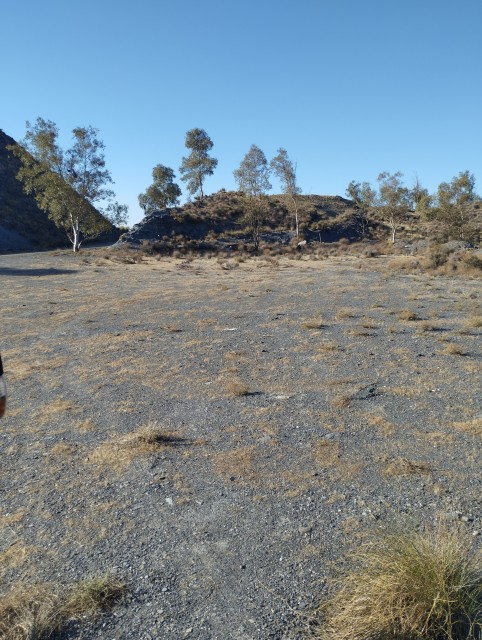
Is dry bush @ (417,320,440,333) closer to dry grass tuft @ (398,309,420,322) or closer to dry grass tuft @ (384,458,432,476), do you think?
dry grass tuft @ (398,309,420,322)

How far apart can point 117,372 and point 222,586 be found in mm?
5992

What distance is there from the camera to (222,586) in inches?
133

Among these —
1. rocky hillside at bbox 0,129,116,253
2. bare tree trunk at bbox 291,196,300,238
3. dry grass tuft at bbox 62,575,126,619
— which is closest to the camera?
dry grass tuft at bbox 62,575,126,619

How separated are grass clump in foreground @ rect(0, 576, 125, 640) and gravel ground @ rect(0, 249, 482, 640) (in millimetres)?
121

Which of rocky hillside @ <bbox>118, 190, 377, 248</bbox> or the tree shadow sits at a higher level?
rocky hillside @ <bbox>118, 190, 377, 248</bbox>

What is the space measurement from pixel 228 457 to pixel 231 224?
52.0m

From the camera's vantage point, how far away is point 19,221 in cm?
5731

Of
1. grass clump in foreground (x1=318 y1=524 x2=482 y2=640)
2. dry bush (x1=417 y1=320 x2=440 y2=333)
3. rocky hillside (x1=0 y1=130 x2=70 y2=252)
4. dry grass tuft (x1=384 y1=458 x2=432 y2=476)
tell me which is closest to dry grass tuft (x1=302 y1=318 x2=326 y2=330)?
dry bush (x1=417 y1=320 x2=440 y2=333)

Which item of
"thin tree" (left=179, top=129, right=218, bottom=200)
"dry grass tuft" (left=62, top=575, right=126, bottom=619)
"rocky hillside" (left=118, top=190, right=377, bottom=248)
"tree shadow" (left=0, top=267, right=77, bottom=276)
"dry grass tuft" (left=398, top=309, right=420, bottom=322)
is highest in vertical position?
"thin tree" (left=179, top=129, right=218, bottom=200)

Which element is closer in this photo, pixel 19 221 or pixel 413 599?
pixel 413 599

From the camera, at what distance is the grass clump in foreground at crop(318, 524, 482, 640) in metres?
2.72

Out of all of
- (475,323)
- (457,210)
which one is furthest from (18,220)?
(475,323)

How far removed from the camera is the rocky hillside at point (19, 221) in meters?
52.8

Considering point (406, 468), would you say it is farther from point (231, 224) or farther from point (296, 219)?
point (231, 224)
